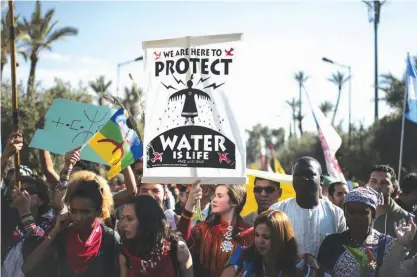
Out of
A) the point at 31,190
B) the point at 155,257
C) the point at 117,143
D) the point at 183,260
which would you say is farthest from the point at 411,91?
the point at 155,257

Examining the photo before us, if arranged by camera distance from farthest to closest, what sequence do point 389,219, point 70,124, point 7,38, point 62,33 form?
point 62,33, point 7,38, point 70,124, point 389,219

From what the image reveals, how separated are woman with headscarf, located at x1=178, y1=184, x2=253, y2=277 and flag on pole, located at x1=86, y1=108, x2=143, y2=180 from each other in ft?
3.74

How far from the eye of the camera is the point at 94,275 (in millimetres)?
4480

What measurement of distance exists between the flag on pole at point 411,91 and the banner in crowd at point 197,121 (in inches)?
208

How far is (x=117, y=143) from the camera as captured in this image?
598 centimetres

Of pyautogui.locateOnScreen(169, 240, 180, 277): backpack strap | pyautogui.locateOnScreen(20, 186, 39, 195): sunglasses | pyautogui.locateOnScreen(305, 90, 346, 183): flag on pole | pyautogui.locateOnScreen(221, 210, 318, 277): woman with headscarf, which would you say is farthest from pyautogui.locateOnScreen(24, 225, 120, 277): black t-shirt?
pyautogui.locateOnScreen(305, 90, 346, 183): flag on pole

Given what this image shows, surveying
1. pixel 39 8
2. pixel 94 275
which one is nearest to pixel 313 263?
pixel 94 275

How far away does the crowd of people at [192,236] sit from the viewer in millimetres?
4277

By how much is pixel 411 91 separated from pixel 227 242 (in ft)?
20.1

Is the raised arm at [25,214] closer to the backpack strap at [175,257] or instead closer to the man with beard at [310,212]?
the backpack strap at [175,257]

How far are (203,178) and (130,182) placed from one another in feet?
4.00

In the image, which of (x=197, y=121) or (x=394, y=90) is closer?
(x=197, y=121)

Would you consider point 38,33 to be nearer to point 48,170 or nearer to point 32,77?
point 32,77

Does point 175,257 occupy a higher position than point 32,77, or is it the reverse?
point 32,77
